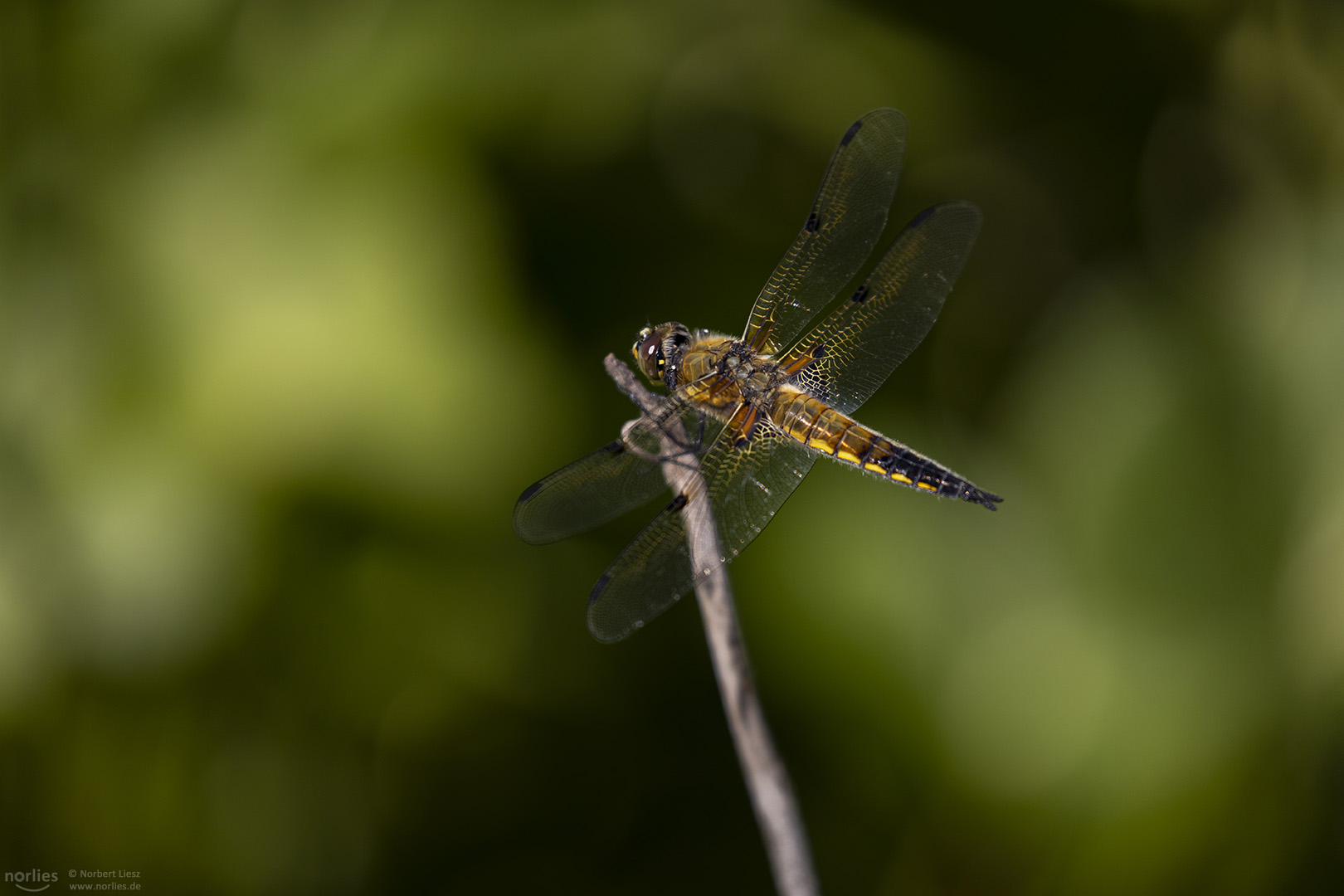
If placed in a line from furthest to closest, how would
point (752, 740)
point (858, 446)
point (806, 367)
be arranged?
point (806, 367) → point (858, 446) → point (752, 740)

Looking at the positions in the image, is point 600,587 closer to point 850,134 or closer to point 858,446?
point 858,446

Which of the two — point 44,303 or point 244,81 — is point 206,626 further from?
point 244,81

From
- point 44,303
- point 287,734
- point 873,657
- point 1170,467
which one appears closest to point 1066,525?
point 1170,467

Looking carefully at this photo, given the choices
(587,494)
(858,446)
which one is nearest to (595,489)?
(587,494)

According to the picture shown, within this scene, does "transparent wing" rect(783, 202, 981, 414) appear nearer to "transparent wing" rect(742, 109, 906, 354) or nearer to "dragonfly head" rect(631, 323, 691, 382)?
"transparent wing" rect(742, 109, 906, 354)

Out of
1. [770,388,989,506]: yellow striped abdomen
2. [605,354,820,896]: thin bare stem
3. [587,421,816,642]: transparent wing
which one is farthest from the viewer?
[770,388,989,506]: yellow striped abdomen

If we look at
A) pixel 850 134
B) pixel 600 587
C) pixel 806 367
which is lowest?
pixel 600 587

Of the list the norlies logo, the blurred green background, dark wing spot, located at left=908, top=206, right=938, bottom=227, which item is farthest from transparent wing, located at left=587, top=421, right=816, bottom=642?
the norlies logo
